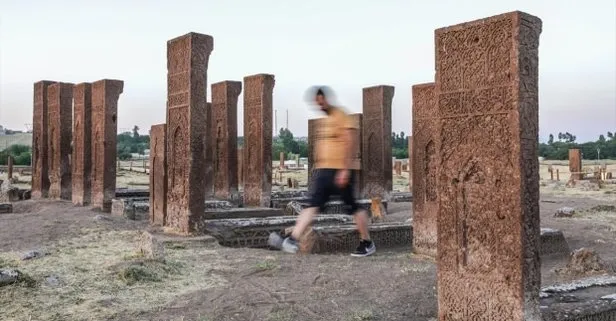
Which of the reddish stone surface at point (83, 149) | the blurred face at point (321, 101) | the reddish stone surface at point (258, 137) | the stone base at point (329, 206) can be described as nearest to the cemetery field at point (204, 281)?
the blurred face at point (321, 101)

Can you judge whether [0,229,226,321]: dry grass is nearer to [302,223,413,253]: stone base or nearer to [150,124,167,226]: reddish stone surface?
[302,223,413,253]: stone base

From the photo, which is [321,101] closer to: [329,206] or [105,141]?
[329,206]

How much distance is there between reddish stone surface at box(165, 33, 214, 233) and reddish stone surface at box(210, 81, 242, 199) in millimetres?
5509

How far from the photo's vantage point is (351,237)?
877 cm

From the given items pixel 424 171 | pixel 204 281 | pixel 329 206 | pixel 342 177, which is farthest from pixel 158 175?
pixel 342 177

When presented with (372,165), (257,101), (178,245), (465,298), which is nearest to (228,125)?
(257,101)

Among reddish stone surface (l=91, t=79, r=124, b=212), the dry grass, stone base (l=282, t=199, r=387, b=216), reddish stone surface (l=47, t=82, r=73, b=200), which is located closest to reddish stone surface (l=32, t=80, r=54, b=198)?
reddish stone surface (l=47, t=82, r=73, b=200)

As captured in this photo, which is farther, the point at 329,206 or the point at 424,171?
the point at 329,206

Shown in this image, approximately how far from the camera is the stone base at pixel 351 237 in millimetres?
8469

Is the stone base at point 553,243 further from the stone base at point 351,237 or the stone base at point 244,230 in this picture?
the stone base at point 244,230

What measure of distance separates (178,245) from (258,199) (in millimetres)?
5673

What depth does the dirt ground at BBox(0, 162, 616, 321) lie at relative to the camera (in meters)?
4.60

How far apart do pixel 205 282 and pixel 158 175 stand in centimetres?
500

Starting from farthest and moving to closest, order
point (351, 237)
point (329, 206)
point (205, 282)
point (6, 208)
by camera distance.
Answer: point (329, 206) < point (6, 208) < point (351, 237) < point (205, 282)
